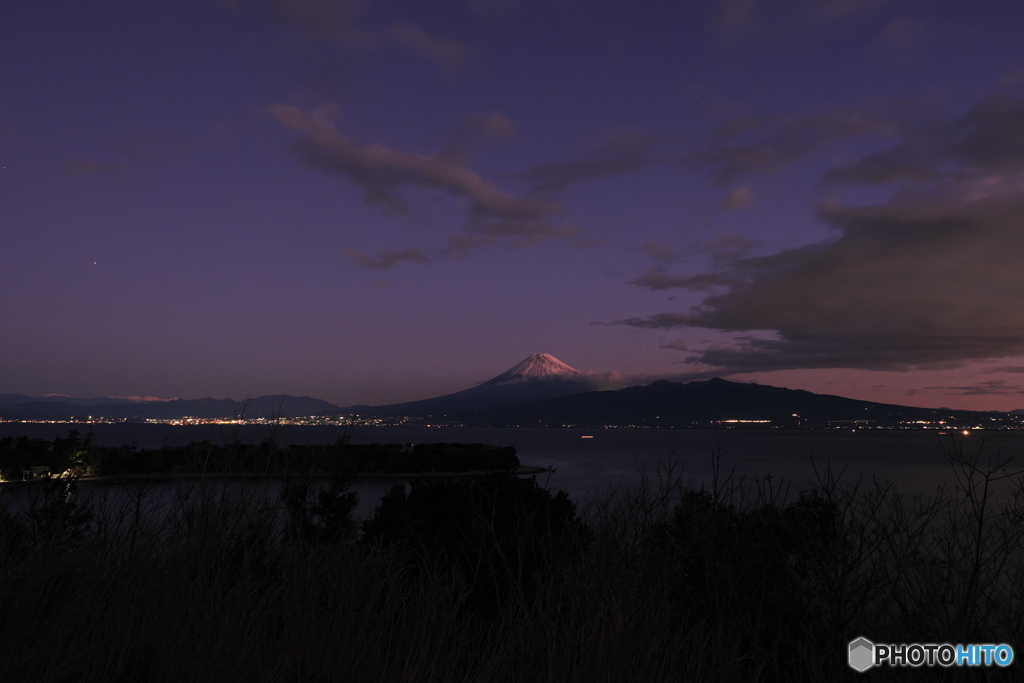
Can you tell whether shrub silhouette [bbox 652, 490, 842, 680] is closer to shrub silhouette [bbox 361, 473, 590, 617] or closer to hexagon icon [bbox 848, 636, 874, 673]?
hexagon icon [bbox 848, 636, 874, 673]

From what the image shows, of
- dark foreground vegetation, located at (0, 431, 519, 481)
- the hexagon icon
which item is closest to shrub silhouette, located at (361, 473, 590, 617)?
the hexagon icon

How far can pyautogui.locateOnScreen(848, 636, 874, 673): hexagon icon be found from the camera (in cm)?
564

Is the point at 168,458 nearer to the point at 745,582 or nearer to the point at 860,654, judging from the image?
the point at 745,582

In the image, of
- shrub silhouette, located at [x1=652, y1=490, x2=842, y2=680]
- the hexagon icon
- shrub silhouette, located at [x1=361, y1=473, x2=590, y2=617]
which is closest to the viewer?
the hexagon icon

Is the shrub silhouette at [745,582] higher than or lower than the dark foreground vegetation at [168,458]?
higher

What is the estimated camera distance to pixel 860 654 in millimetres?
5777

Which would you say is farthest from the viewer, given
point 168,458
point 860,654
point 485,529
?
point 168,458

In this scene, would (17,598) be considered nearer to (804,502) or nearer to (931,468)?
(804,502)

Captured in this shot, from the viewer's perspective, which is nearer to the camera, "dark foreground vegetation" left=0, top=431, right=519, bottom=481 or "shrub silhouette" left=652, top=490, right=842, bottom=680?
"shrub silhouette" left=652, top=490, right=842, bottom=680

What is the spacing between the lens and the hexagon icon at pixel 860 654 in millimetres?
5637

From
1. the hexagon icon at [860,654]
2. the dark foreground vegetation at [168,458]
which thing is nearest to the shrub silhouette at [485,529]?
the hexagon icon at [860,654]

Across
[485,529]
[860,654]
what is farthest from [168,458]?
[860,654]

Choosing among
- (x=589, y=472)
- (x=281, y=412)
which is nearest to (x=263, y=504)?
(x=281, y=412)

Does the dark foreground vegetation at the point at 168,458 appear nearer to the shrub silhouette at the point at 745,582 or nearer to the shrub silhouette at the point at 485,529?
the shrub silhouette at the point at 485,529
